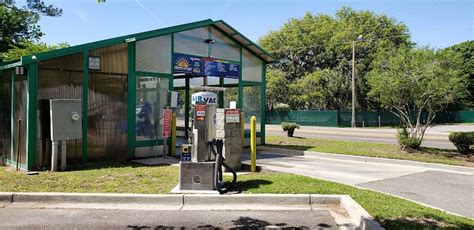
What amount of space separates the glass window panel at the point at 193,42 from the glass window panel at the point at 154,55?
43 cm

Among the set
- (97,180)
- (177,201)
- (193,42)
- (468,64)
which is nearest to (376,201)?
(177,201)

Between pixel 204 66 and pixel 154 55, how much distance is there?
7.38 feet

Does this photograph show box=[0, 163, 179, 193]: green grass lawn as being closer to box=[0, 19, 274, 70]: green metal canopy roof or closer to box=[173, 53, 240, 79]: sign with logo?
box=[0, 19, 274, 70]: green metal canopy roof

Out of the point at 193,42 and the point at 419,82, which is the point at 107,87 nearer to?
the point at 193,42

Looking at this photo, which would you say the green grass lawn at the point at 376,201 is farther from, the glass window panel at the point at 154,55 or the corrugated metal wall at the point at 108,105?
the glass window panel at the point at 154,55

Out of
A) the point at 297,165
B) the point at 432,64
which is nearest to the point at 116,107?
the point at 297,165

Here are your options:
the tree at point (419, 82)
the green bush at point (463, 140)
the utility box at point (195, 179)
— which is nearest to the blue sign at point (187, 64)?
the utility box at point (195, 179)

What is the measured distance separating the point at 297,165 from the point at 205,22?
5.92 metres

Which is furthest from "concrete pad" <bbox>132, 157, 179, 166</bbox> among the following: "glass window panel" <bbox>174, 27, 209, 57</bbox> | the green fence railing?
the green fence railing

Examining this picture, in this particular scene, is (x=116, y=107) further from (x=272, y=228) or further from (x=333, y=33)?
(x=333, y=33)

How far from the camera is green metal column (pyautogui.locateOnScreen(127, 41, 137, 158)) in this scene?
1118 centimetres

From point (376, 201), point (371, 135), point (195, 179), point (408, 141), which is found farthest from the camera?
point (371, 135)

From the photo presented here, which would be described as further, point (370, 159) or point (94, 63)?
point (370, 159)

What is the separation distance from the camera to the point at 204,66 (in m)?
13.7
